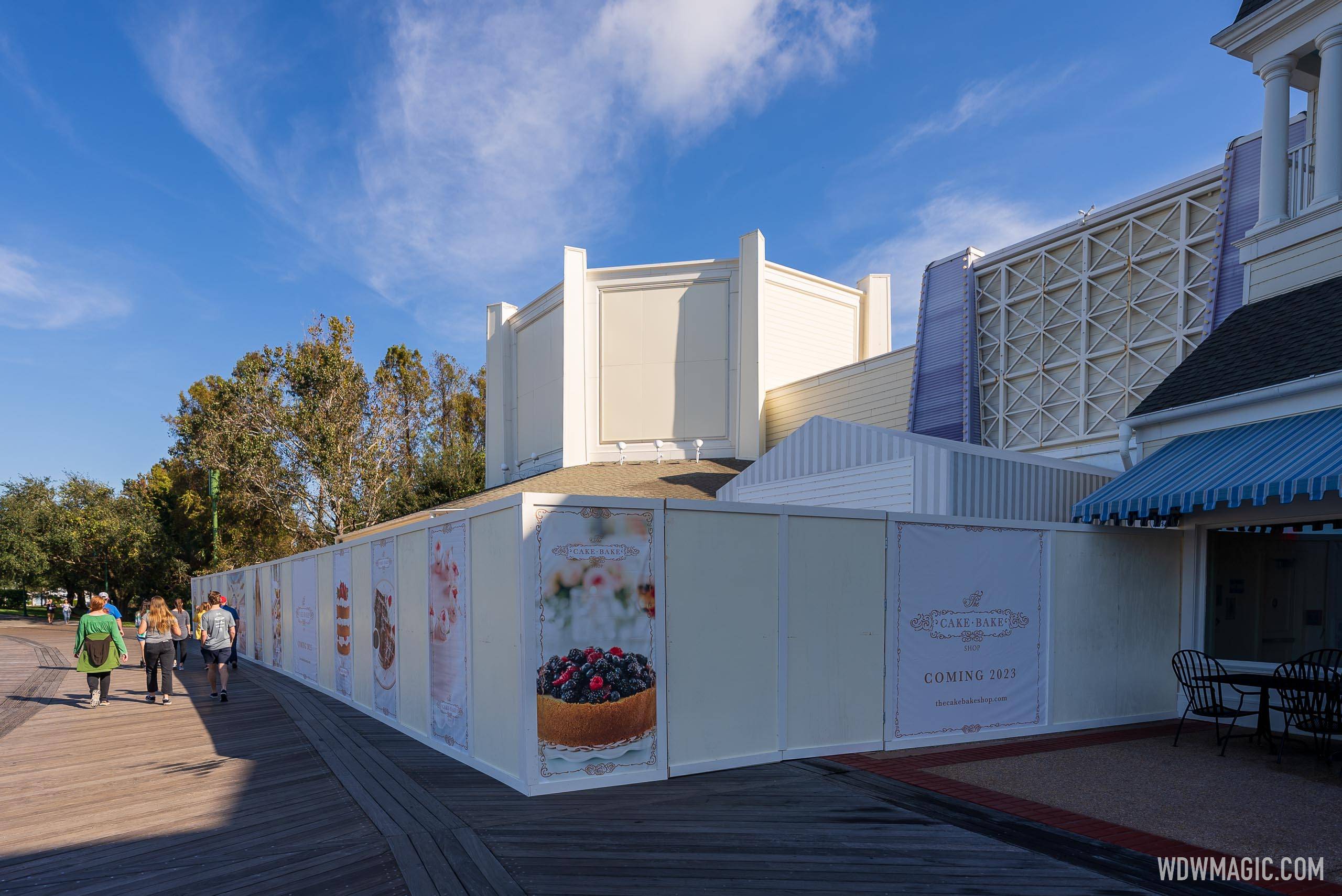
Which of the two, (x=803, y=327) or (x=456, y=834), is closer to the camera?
(x=456, y=834)

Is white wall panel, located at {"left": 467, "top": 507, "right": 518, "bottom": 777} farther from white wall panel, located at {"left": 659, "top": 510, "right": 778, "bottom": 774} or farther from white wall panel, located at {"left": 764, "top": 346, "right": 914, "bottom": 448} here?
white wall panel, located at {"left": 764, "top": 346, "right": 914, "bottom": 448}

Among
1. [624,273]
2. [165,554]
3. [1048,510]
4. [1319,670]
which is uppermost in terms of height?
[624,273]

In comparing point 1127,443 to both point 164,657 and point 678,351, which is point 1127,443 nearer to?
point 164,657

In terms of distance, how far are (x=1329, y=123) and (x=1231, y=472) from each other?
250 inches

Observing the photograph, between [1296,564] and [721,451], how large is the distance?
57.2 feet

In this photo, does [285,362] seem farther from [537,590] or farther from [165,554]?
[537,590]

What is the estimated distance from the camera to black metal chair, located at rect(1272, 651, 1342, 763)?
24.6 feet

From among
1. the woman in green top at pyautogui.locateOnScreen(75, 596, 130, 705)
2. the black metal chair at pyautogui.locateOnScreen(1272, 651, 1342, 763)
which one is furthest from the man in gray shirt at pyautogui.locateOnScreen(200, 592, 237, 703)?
the black metal chair at pyautogui.locateOnScreen(1272, 651, 1342, 763)

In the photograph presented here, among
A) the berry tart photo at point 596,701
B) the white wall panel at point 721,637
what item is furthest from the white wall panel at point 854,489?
the berry tart photo at point 596,701

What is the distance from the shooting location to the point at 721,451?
2612 cm

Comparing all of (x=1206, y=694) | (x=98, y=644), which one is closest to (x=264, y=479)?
(x=98, y=644)

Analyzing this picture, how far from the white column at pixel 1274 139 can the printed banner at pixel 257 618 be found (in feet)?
69.6

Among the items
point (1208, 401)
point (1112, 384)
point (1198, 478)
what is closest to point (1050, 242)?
point (1112, 384)

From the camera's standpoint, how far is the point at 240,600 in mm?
22547
